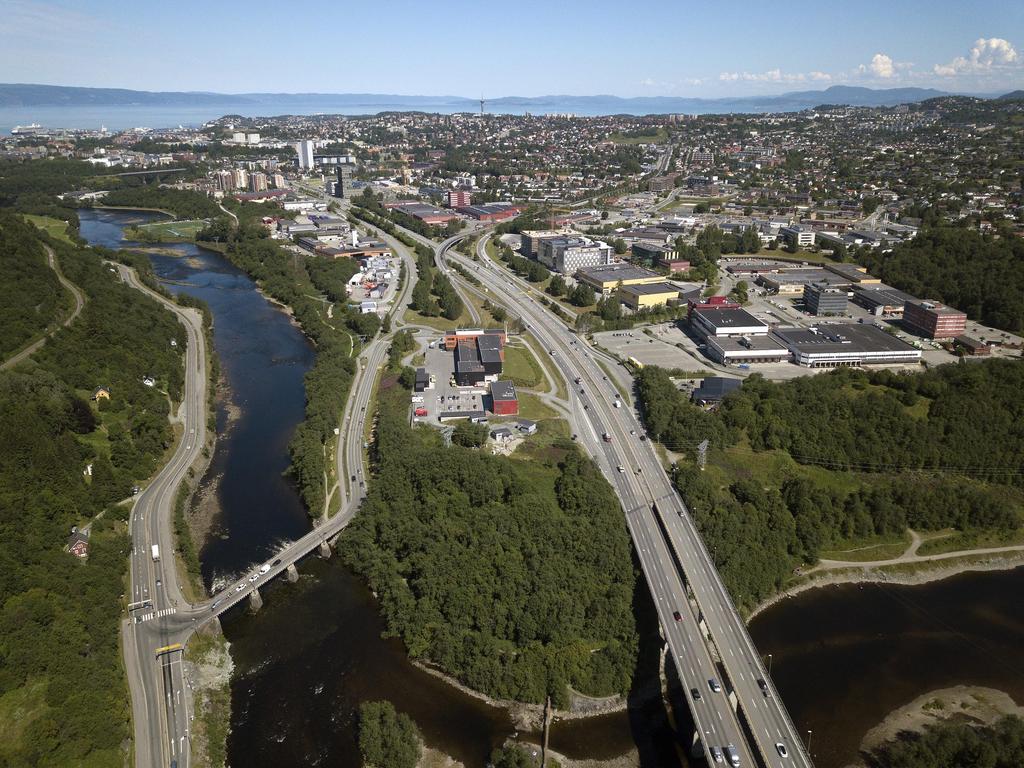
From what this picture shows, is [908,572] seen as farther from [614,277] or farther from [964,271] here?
[614,277]

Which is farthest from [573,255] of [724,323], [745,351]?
[745,351]

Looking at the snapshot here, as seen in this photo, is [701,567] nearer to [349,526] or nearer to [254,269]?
[349,526]

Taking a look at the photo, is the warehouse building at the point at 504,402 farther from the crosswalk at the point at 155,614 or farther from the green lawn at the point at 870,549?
the crosswalk at the point at 155,614

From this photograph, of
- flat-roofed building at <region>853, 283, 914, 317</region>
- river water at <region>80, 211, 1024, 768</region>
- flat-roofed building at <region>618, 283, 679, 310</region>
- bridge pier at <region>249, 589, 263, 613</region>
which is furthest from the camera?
flat-roofed building at <region>618, 283, 679, 310</region>

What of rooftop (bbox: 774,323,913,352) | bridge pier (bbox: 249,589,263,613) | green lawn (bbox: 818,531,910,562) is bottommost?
green lawn (bbox: 818,531,910,562)

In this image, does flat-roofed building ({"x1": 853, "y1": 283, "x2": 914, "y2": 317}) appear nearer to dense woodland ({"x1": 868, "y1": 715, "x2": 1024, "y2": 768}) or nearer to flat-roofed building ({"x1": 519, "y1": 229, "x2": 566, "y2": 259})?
flat-roofed building ({"x1": 519, "y1": 229, "x2": 566, "y2": 259})

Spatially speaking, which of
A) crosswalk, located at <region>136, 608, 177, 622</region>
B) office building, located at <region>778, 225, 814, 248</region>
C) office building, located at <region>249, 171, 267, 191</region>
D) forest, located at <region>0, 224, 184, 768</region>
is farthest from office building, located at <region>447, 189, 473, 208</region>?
crosswalk, located at <region>136, 608, 177, 622</region>

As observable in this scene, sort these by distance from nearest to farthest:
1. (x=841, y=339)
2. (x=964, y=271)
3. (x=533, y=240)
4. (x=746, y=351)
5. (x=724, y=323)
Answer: (x=746, y=351)
(x=841, y=339)
(x=724, y=323)
(x=964, y=271)
(x=533, y=240)
